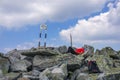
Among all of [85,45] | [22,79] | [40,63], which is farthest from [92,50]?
[22,79]

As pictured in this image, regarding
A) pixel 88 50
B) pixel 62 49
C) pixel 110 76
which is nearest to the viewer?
pixel 110 76

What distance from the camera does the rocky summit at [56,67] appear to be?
33719 mm

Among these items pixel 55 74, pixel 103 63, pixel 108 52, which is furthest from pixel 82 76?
pixel 108 52

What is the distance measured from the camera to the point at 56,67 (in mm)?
35719

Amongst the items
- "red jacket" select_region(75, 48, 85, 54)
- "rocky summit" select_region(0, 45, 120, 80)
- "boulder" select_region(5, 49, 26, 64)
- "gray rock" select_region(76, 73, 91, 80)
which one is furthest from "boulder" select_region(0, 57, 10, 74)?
"red jacket" select_region(75, 48, 85, 54)

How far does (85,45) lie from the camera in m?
44.5

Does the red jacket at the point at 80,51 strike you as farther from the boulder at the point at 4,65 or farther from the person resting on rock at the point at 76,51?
the boulder at the point at 4,65

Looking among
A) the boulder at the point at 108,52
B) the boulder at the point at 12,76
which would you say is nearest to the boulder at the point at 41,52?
the boulder at the point at 12,76

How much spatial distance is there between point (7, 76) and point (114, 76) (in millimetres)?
11445

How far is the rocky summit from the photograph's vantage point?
33.7 meters

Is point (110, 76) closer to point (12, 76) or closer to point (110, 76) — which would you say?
point (110, 76)

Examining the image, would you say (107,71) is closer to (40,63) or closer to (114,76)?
(114,76)

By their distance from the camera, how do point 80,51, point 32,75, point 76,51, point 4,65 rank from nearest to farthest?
1. point 32,75
2. point 4,65
3. point 76,51
4. point 80,51

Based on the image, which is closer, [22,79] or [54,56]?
[22,79]
